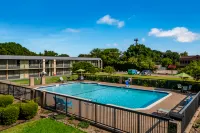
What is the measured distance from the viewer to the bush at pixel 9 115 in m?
8.08

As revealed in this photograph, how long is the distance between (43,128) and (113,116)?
328cm

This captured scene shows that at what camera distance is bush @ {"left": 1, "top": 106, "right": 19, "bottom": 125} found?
8.08 metres

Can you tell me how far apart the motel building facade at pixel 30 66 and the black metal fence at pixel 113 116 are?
26265mm

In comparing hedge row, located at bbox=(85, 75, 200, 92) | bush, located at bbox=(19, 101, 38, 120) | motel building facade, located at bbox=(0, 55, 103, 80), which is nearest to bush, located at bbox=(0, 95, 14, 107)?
bush, located at bbox=(19, 101, 38, 120)

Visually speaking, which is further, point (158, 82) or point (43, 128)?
point (158, 82)

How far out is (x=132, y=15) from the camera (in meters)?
22.7

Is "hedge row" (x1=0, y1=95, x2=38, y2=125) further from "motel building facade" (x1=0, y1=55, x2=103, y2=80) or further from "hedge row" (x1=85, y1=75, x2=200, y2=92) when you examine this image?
"motel building facade" (x1=0, y1=55, x2=103, y2=80)

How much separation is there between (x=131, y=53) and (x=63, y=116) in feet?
178

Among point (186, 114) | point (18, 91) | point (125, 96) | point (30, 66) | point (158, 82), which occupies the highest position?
point (30, 66)

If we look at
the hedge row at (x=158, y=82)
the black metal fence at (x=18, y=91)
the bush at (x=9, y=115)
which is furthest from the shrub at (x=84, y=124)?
the hedge row at (x=158, y=82)

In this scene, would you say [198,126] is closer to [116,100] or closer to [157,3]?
[116,100]

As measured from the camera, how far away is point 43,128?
7520 millimetres

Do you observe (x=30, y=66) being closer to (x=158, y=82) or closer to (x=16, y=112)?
(x=158, y=82)

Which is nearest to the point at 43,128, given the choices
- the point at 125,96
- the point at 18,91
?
the point at 18,91
